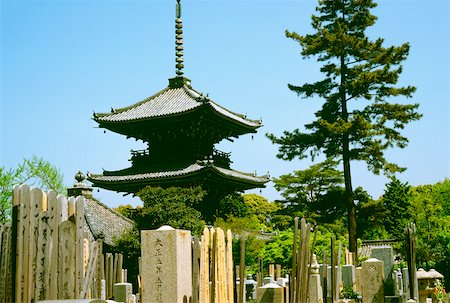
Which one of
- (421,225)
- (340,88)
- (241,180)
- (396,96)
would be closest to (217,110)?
(241,180)

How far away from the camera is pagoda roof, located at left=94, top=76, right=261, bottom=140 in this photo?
3253 centimetres

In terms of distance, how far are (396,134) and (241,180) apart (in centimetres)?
900

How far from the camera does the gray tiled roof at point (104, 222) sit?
96.4ft

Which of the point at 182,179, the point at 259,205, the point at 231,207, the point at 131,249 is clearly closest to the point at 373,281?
the point at 131,249

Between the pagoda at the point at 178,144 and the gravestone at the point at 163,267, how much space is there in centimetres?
2168

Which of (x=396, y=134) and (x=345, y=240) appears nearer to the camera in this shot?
(x=396, y=134)

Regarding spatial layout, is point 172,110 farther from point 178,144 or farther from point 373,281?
point 373,281

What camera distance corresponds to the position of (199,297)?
10242 millimetres

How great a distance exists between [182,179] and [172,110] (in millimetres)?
4231

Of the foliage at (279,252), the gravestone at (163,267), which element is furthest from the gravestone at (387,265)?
the foliage at (279,252)

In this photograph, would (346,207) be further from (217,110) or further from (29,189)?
(29,189)

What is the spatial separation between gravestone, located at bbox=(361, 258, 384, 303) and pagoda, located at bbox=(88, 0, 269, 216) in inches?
646

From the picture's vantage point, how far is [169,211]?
27.0m

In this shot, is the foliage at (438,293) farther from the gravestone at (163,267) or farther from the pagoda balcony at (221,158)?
the pagoda balcony at (221,158)
